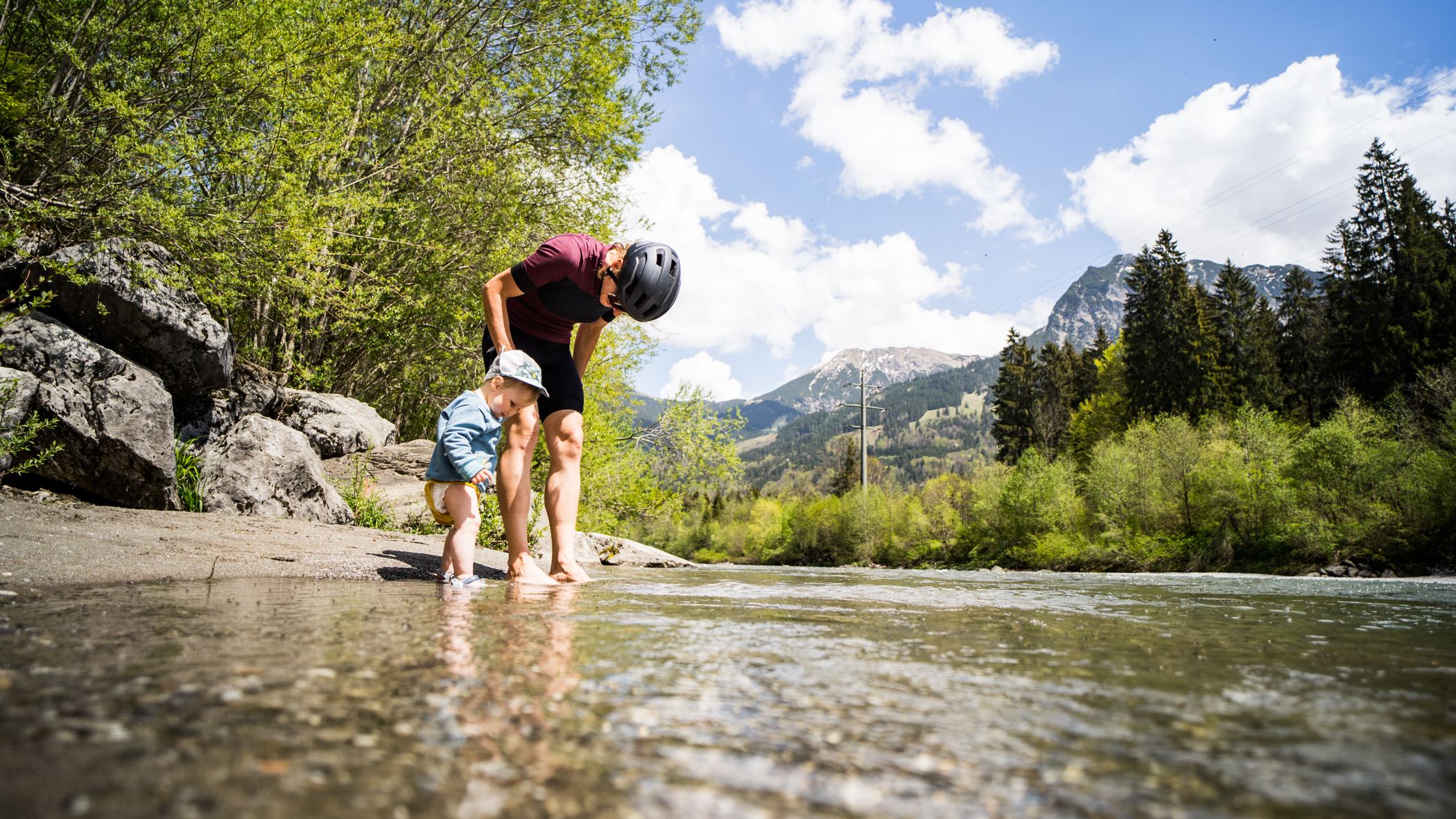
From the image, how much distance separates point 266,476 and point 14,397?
2.37m

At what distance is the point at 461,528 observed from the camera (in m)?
4.50

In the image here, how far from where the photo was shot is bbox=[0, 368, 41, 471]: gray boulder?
535 centimetres

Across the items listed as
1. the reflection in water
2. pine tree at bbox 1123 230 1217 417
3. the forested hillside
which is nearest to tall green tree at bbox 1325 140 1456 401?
pine tree at bbox 1123 230 1217 417

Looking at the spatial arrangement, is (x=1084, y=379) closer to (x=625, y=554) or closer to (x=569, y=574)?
(x=625, y=554)

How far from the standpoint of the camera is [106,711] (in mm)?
1102

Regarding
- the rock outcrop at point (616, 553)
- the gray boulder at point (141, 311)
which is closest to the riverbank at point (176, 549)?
the gray boulder at point (141, 311)

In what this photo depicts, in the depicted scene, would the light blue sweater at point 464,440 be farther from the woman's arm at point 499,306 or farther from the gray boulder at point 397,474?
the gray boulder at point 397,474

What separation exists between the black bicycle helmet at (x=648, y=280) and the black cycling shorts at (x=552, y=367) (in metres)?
0.71

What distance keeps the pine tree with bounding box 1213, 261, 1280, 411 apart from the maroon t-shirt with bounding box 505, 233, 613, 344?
53158mm

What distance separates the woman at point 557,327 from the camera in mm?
4871

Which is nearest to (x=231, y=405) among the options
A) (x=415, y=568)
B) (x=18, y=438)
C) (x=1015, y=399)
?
(x=18, y=438)

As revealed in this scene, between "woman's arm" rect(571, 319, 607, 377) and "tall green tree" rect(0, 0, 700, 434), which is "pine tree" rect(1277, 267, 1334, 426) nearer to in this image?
"tall green tree" rect(0, 0, 700, 434)

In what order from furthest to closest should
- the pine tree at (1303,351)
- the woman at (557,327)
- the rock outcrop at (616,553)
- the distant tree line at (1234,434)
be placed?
the pine tree at (1303,351) < the distant tree line at (1234,434) < the rock outcrop at (616,553) < the woman at (557,327)

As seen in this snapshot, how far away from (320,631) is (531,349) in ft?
11.1
